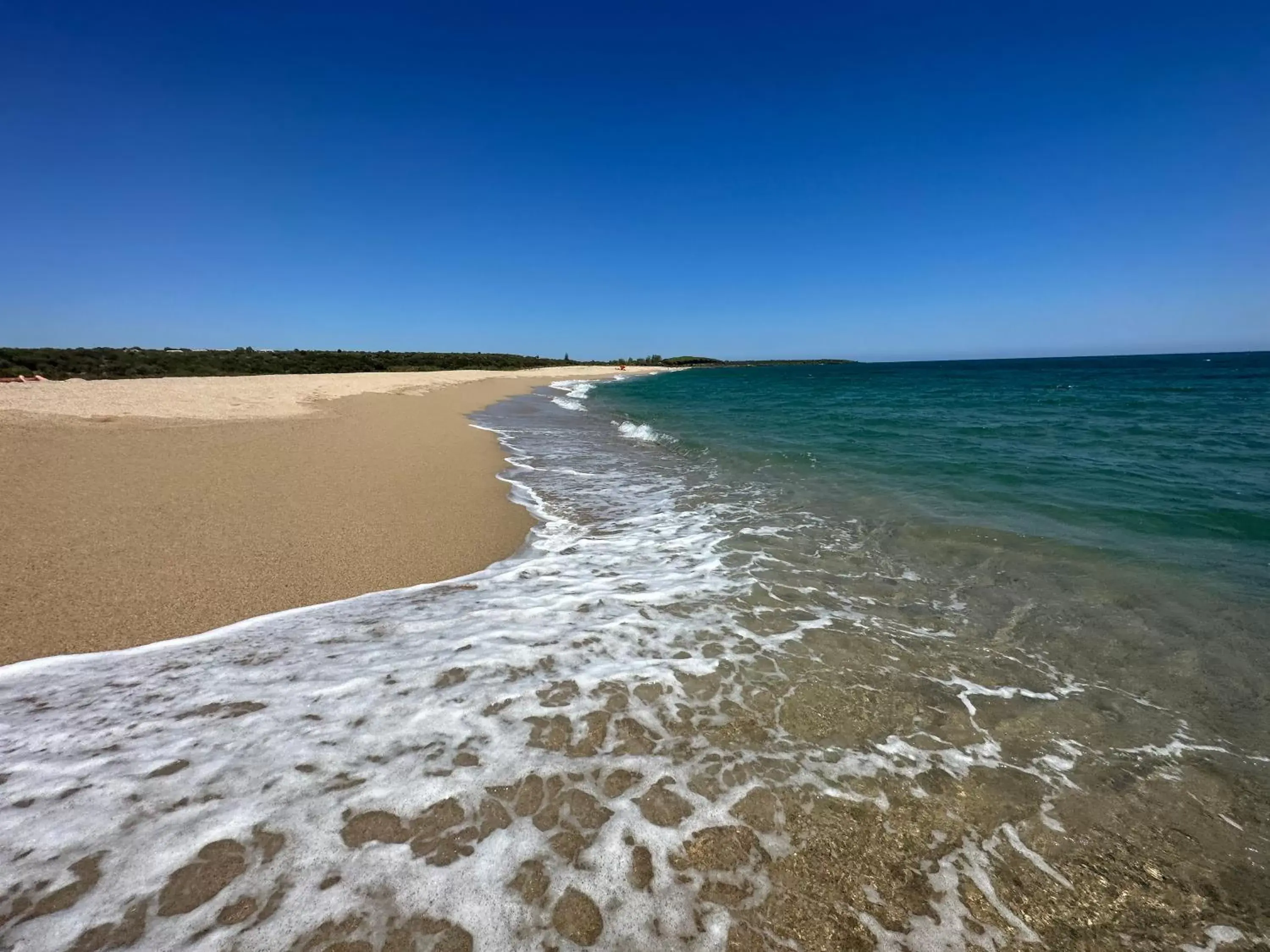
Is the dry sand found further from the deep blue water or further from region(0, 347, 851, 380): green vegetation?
region(0, 347, 851, 380): green vegetation

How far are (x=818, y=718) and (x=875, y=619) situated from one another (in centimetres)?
171

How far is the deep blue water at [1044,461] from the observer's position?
6832 millimetres

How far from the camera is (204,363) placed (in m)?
40.8

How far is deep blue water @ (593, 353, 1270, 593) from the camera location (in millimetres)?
6832

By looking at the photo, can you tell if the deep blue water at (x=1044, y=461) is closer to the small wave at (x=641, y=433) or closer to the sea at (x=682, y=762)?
the sea at (x=682, y=762)

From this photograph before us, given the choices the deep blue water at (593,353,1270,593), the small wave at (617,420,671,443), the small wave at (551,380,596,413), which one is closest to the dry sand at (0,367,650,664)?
the small wave at (617,420,671,443)

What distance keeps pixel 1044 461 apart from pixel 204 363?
5294 cm

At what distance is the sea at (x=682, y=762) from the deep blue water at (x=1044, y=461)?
0.59 metres

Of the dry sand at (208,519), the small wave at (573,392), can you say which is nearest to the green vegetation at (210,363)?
the small wave at (573,392)

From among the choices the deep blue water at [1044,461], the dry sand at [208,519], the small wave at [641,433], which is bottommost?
the small wave at [641,433]

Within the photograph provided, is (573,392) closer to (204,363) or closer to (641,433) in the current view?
(641,433)

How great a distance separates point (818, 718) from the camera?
3.28 m

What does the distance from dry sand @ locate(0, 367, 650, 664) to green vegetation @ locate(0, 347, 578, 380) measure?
2451 cm

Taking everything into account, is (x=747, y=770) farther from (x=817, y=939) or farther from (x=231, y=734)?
(x=231, y=734)
